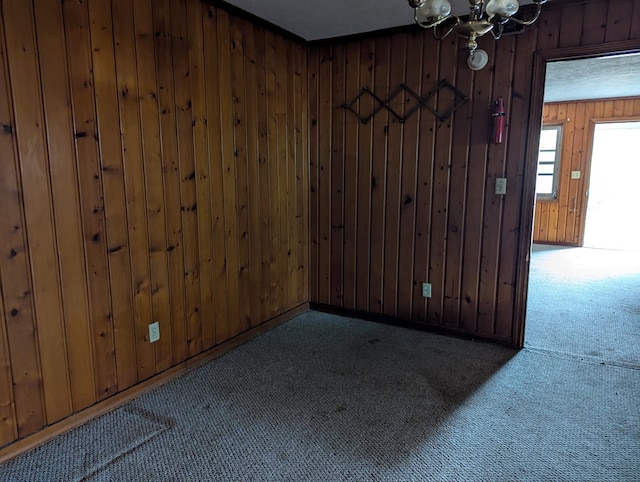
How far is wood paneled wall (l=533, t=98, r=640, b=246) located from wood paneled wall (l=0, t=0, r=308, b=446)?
5.74 m

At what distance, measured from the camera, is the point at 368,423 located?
2205 millimetres

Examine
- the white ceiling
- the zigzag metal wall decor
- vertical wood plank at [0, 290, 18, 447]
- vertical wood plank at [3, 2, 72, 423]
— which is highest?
the white ceiling

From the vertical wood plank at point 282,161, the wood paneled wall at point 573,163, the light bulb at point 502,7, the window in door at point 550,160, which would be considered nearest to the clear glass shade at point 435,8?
the light bulb at point 502,7

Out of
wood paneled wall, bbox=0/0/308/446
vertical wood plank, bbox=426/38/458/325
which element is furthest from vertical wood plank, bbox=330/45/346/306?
vertical wood plank, bbox=426/38/458/325

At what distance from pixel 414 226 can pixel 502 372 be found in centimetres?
127

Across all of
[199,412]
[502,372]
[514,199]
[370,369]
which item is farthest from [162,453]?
[514,199]

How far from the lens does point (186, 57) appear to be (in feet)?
8.48

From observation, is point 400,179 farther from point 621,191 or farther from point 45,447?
point 621,191

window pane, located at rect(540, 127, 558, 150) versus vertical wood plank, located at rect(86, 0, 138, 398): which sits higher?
window pane, located at rect(540, 127, 558, 150)

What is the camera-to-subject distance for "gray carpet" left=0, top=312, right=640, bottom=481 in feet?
6.11

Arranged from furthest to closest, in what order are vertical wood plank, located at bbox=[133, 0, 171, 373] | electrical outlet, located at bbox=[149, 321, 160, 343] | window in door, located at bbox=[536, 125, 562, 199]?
window in door, located at bbox=[536, 125, 562, 199], electrical outlet, located at bbox=[149, 321, 160, 343], vertical wood plank, located at bbox=[133, 0, 171, 373]

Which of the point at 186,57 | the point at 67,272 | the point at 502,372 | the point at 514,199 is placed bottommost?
the point at 502,372

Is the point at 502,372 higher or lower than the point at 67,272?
lower

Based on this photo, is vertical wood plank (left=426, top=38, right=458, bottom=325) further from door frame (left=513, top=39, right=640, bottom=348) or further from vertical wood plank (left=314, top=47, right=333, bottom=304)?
vertical wood plank (left=314, top=47, right=333, bottom=304)
